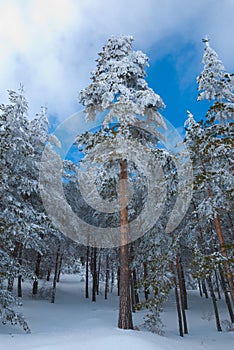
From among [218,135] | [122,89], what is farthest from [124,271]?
[122,89]

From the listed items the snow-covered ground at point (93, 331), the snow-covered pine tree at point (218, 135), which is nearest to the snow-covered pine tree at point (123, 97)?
the snow-covered ground at point (93, 331)

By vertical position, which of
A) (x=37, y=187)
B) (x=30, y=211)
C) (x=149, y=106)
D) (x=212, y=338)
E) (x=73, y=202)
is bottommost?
(x=212, y=338)

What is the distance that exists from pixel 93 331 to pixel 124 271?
2388 mm

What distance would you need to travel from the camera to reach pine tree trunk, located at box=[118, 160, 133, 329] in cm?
961

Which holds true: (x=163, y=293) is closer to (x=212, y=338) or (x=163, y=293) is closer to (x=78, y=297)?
(x=212, y=338)

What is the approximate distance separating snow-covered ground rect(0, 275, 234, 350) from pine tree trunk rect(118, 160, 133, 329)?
0.47 m

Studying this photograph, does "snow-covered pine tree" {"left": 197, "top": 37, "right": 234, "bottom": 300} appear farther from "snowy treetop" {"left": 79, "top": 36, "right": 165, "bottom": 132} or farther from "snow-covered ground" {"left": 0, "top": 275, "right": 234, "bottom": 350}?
"snow-covered ground" {"left": 0, "top": 275, "right": 234, "bottom": 350}

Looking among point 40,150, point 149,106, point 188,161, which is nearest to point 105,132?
point 149,106

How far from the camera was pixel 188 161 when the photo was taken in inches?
391

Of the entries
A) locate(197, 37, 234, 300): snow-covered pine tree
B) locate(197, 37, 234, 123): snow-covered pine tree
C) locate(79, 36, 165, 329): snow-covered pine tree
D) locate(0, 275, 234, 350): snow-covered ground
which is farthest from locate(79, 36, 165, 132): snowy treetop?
locate(0, 275, 234, 350): snow-covered ground

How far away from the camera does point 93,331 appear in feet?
31.3

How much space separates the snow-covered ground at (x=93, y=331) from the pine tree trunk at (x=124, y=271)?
47 cm

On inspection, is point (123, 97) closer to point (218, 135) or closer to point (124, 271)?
point (218, 135)

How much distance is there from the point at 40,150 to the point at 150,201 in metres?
7.89
